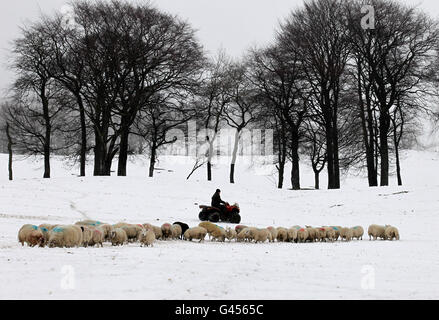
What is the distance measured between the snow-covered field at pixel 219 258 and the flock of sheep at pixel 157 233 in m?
0.44

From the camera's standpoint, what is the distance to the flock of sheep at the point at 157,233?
10602 millimetres

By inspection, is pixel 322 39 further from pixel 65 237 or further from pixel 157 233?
pixel 65 237

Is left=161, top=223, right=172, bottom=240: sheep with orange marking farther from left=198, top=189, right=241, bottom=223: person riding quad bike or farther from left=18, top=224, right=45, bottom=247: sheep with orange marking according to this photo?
left=198, top=189, right=241, bottom=223: person riding quad bike

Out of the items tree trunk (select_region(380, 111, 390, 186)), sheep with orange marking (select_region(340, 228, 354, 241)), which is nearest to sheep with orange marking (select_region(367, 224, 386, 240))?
sheep with orange marking (select_region(340, 228, 354, 241))

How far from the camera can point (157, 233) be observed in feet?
44.8

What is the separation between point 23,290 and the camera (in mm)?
5980

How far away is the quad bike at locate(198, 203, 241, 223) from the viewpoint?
20656 mm

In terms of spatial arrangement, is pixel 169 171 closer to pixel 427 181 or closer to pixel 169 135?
pixel 169 135

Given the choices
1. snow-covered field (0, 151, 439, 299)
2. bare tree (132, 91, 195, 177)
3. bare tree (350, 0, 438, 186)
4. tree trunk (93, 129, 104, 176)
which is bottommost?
snow-covered field (0, 151, 439, 299)

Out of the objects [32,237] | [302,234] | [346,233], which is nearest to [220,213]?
[346,233]

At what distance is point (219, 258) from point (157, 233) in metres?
4.42

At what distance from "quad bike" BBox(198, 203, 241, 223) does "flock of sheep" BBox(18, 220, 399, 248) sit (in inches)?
212

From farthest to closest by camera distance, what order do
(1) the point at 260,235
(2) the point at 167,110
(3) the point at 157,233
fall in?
(2) the point at 167,110
(1) the point at 260,235
(3) the point at 157,233

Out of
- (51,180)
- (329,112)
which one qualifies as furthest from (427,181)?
(51,180)
